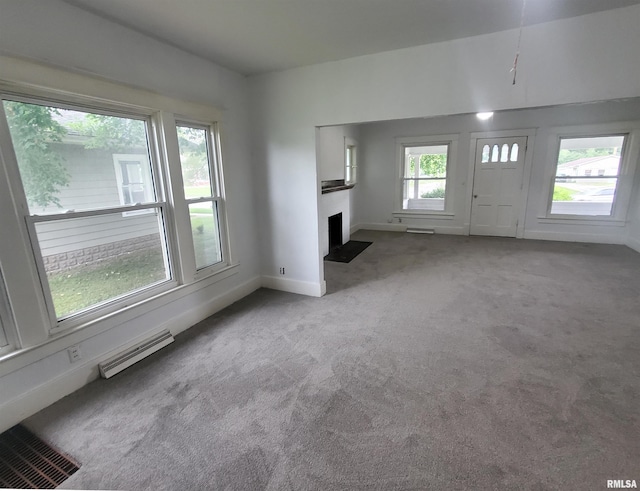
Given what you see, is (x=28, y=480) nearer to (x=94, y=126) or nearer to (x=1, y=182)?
(x=1, y=182)

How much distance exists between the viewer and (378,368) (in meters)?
2.25

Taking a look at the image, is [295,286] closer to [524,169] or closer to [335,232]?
[335,232]

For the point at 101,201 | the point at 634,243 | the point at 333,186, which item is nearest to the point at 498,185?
the point at 634,243

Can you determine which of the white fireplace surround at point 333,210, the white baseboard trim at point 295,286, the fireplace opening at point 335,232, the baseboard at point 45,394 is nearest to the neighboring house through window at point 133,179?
the baseboard at point 45,394

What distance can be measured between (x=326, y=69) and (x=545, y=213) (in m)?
5.31

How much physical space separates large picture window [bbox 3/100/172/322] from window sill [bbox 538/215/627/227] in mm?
6662

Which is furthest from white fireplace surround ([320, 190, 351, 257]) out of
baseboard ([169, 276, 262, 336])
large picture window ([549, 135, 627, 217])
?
large picture window ([549, 135, 627, 217])

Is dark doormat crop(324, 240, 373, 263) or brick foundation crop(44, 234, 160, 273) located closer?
brick foundation crop(44, 234, 160, 273)

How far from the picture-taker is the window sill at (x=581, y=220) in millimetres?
5414

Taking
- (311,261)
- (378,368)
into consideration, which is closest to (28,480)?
(378,368)

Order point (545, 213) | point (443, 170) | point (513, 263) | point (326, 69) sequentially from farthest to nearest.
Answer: point (443, 170), point (545, 213), point (513, 263), point (326, 69)

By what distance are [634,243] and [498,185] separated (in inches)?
91.2

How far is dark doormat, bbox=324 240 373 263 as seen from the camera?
16.7 feet

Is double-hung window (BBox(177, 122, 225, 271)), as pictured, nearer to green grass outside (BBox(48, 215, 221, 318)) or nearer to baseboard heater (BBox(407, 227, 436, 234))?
green grass outside (BBox(48, 215, 221, 318))
